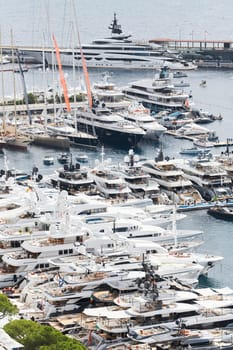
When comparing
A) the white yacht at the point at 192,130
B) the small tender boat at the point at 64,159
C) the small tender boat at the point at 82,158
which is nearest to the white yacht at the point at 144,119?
the white yacht at the point at 192,130

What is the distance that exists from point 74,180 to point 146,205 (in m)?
3.27

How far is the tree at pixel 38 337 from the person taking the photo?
2631 centimetres

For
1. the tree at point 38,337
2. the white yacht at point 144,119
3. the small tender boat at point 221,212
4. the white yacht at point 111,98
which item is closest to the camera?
the tree at point 38,337

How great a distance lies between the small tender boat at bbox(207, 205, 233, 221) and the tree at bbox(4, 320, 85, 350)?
1634 cm

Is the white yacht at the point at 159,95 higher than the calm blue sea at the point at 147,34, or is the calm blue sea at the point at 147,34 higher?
the white yacht at the point at 159,95

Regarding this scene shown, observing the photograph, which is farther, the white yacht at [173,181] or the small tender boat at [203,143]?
the small tender boat at [203,143]

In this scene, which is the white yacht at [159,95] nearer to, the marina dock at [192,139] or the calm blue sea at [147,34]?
the calm blue sea at [147,34]

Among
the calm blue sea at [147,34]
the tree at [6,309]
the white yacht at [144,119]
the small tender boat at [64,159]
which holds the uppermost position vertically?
the tree at [6,309]

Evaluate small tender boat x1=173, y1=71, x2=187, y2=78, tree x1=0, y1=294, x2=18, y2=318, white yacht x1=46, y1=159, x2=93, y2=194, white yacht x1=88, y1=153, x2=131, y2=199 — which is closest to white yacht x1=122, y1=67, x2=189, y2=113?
small tender boat x1=173, y1=71, x2=187, y2=78

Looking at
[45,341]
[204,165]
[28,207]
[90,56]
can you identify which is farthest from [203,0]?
[45,341]

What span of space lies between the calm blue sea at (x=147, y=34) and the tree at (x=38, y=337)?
9.04m

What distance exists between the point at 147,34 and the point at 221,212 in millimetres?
71312

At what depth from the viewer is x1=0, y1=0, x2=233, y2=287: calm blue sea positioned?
42.4 m

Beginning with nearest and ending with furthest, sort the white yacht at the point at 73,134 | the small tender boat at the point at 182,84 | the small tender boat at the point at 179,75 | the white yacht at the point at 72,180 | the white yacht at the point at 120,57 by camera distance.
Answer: the white yacht at the point at 72,180
the white yacht at the point at 73,134
the small tender boat at the point at 182,84
the small tender boat at the point at 179,75
the white yacht at the point at 120,57
